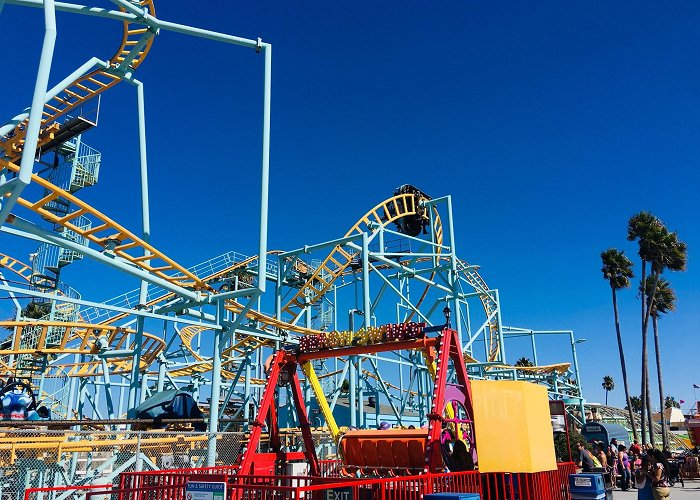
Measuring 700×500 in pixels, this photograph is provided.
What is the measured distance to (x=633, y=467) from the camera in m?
18.1

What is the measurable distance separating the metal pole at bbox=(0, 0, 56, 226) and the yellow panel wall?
25.9ft

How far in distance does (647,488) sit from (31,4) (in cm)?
1360

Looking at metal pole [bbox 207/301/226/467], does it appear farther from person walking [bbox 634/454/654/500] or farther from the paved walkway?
the paved walkway

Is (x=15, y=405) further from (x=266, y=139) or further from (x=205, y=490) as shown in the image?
(x=205, y=490)

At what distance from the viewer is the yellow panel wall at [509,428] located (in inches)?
344

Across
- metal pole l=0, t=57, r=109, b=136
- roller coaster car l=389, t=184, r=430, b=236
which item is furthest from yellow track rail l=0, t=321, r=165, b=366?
roller coaster car l=389, t=184, r=430, b=236

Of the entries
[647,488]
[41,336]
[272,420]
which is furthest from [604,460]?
[41,336]

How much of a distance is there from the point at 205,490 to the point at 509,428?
16.3 feet

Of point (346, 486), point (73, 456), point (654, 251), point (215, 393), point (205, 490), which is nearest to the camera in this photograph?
point (346, 486)

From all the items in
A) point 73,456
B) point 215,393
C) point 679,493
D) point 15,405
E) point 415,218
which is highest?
point 415,218

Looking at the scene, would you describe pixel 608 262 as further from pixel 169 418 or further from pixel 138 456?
pixel 138 456

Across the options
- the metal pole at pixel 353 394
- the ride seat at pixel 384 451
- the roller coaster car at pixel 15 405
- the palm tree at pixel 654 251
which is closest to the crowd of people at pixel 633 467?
the ride seat at pixel 384 451

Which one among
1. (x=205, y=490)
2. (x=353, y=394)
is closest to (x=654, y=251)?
(x=353, y=394)

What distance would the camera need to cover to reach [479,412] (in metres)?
9.19
